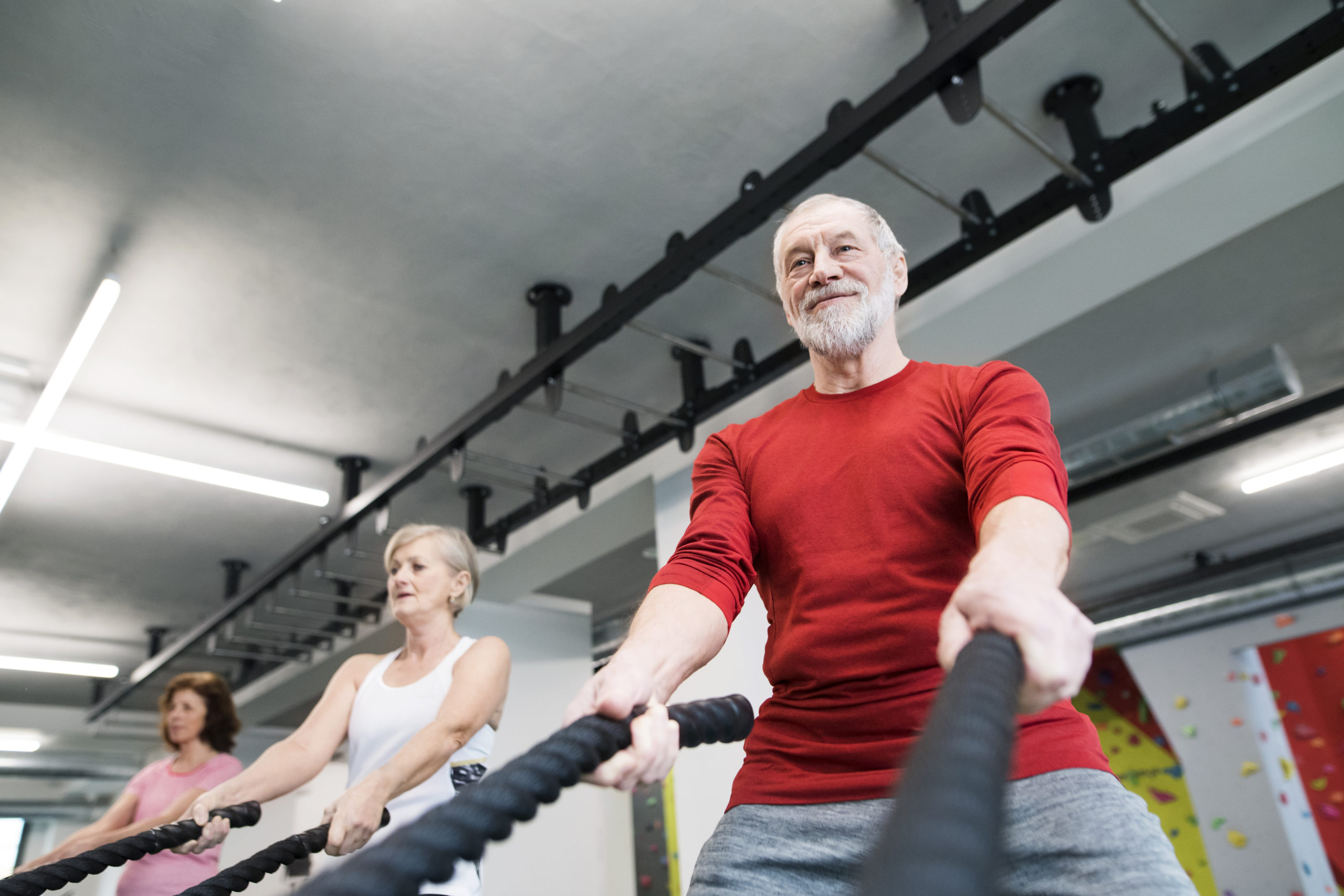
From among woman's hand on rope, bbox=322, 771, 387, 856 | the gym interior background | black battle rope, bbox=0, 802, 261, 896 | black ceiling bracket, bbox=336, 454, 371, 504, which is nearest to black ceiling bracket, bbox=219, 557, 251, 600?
the gym interior background

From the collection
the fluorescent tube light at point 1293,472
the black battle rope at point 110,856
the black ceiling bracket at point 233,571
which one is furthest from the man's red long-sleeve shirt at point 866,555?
the black ceiling bracket at point 233,571

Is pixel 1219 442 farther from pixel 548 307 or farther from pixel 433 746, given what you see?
pixel 433 746

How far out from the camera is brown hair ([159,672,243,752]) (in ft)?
10.6

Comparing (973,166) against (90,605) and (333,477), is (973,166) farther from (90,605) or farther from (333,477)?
(90,605)

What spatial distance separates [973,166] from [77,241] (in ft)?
10.4

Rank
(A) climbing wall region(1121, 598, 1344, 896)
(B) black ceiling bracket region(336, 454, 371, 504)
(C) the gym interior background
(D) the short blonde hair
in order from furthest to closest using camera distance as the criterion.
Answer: (A) climbing wall region(1121, 598, 1344, 896)
(B) black ceiling bracket region(336, 454, 371, 504)
(C) the gym interior background
(D) the short blonde hair

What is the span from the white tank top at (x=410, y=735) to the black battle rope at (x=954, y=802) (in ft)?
4.80

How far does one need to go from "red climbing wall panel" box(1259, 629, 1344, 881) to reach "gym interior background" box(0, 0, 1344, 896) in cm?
147

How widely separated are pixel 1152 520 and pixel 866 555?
5827 mm

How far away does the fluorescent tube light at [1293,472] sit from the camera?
5.26 metres

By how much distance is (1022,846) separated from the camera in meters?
0.83

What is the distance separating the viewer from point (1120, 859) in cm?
76

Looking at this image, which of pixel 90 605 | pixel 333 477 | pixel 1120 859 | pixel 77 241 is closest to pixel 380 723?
pixel 1120 859

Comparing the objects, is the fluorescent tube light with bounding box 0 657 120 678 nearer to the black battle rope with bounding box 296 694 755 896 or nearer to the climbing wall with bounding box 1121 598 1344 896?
the black battle rope with bounding box 296 694 755 896
